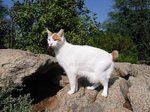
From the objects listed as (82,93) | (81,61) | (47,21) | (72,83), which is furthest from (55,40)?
(47,21)

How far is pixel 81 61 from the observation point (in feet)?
22.4

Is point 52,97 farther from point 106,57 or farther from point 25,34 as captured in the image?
point 25,34

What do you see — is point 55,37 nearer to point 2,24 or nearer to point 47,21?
point 47,21

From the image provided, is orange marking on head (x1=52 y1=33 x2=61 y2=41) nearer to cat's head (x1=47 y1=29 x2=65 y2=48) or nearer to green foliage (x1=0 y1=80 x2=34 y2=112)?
cat's head (x1=47 y1=29 x2=65 y2=48)

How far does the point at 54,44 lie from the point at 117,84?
5.46 ft

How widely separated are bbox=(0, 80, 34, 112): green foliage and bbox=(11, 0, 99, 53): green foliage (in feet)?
9.92

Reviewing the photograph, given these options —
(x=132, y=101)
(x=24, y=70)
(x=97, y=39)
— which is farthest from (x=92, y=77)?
(x=97, y=39)

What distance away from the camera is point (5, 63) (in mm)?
7066

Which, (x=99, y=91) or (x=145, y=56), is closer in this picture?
(x=99, y=91)

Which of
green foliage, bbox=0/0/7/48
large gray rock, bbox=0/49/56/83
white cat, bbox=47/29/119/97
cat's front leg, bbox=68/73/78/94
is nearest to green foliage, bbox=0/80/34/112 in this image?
large gray rock, bbox=0/49/56/83

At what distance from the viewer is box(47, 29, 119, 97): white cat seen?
22.3 ft

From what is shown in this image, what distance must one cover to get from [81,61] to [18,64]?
128 cm

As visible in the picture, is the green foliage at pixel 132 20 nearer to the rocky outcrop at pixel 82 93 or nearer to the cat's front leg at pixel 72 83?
the rocky outcrop at pixel 82 93

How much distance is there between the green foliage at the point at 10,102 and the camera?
251 inches
